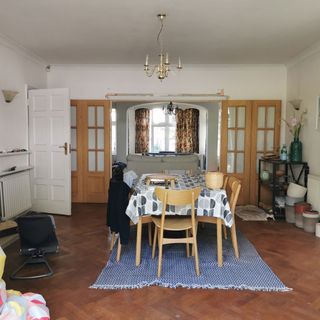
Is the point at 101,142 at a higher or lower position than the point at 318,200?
higher

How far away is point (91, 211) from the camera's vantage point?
5.36 metres

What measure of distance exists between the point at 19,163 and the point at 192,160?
327cm

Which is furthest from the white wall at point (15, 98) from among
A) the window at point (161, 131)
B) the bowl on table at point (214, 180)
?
the window at point (161, 131)

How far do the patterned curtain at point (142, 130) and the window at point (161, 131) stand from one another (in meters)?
0.17

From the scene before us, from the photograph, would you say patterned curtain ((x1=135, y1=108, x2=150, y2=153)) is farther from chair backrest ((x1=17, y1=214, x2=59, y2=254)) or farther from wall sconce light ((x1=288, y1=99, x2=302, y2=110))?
chair backrest ((x1=17, y1=214, x2=59, y2=254))

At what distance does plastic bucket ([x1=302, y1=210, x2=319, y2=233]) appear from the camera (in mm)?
4160

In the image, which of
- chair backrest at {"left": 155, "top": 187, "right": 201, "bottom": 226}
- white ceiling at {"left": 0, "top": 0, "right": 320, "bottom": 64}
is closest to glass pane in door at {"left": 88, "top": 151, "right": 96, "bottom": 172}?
white ceiling at {"left": 0, "top": 0, "right": 320, "bottom": 64}

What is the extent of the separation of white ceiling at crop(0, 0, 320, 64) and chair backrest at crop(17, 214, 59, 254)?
83.0 inches

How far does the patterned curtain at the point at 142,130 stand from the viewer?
35.4ft

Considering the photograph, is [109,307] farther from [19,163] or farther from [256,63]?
[256,63]

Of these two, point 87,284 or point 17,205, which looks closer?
point 87,284

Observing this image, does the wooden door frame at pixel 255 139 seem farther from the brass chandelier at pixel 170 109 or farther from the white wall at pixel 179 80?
the brass chandelier at pixel 170 109

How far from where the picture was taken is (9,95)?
14.0 feet

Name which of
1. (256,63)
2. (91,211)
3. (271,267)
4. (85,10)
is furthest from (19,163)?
(256,63)
